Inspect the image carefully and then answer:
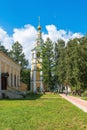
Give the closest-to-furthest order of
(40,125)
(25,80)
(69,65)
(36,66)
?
(40,125)
(69,65)
(36,66)
(25,80)

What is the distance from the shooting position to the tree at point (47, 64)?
74.3 metres

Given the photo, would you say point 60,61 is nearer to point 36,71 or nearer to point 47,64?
point 47,64

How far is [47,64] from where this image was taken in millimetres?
74562

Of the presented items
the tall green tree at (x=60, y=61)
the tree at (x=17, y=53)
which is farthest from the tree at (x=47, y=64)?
the tree at (x=17, y=53)

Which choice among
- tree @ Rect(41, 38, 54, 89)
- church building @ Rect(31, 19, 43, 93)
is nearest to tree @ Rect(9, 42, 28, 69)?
church building @ Rect(31, 19, 43, 93)

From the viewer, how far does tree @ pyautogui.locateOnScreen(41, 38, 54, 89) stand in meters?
74.3

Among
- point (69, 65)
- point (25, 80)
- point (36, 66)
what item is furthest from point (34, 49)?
point (69, 65)

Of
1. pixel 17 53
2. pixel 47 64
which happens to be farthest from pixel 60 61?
pixel 17 53

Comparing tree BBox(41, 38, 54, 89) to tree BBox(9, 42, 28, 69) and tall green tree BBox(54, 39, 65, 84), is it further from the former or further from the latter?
tree BBox(9, 42, 28, 69)

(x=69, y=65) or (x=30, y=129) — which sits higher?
(x=69, y=65)

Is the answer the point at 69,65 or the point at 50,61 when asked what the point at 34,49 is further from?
the point at 69,65

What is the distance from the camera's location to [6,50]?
312ft

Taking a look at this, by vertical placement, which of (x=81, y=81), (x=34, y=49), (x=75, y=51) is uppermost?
(x=34, y=49)

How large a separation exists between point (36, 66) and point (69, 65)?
96.5 feet
